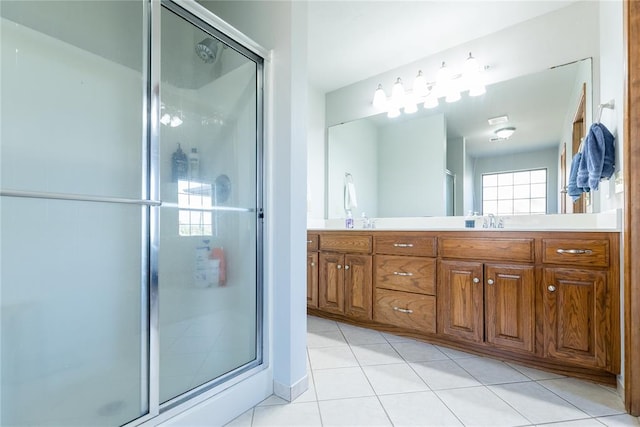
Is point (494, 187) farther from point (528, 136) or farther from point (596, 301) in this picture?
point (596, 301)

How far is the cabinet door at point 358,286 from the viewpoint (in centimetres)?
236

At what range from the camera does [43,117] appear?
1.49 m

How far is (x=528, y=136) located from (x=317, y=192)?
1855 millimetres

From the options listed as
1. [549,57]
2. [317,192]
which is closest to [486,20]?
[549,57]

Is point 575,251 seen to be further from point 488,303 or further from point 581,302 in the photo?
point 488,303

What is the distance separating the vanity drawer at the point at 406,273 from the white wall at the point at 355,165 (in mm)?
780

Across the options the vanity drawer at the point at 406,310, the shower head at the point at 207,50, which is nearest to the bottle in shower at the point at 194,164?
the shower head at the point at 207,50

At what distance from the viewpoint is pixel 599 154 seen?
166cm

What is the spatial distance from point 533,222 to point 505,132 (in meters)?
0.72

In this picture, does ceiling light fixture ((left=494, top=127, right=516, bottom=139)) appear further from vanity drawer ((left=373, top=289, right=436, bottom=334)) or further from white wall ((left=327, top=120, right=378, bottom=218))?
vanity drawer ((left=373, top=289, right=436, bottom=334))

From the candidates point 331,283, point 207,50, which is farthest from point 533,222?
point 207,50

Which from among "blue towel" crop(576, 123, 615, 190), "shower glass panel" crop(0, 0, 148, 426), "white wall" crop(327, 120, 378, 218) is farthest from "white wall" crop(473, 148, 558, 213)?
"shower glass panel" crop(0, 0, 148, 426)

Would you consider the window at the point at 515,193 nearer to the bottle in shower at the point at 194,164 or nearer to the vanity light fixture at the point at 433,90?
the vanity light fixture at the point at 433,90

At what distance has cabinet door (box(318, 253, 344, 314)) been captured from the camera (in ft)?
8.27
